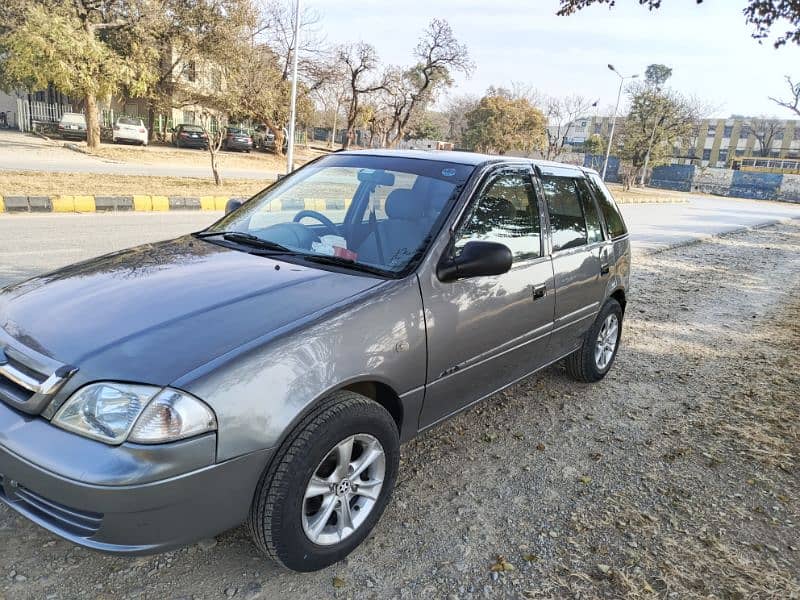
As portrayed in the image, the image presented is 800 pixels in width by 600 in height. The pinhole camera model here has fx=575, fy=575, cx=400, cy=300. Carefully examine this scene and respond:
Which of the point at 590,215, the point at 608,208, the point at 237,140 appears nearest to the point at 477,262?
the point at 590,215

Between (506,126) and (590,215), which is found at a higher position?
(506,126)

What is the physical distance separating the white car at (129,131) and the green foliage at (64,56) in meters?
7.00

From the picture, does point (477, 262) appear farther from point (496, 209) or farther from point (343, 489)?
point (343, 489)

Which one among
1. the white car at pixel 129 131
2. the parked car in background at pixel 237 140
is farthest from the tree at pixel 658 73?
the white car at pixel 129 131

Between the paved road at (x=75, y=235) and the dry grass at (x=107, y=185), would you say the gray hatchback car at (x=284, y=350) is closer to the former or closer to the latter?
the paved road at (x=75, y=235)

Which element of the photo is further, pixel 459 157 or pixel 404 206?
pixel 459 157

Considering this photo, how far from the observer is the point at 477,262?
274 cm

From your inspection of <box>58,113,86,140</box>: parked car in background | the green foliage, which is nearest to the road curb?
the green foliage

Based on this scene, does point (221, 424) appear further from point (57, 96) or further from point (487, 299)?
point (57, 96)

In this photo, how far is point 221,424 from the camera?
1944 millimetres

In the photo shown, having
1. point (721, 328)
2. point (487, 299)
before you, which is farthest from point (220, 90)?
point (487, 299)

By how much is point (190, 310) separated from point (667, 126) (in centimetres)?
5113

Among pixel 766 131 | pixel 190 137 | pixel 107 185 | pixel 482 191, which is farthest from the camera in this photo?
pixel 766 131

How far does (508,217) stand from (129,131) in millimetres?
32516
